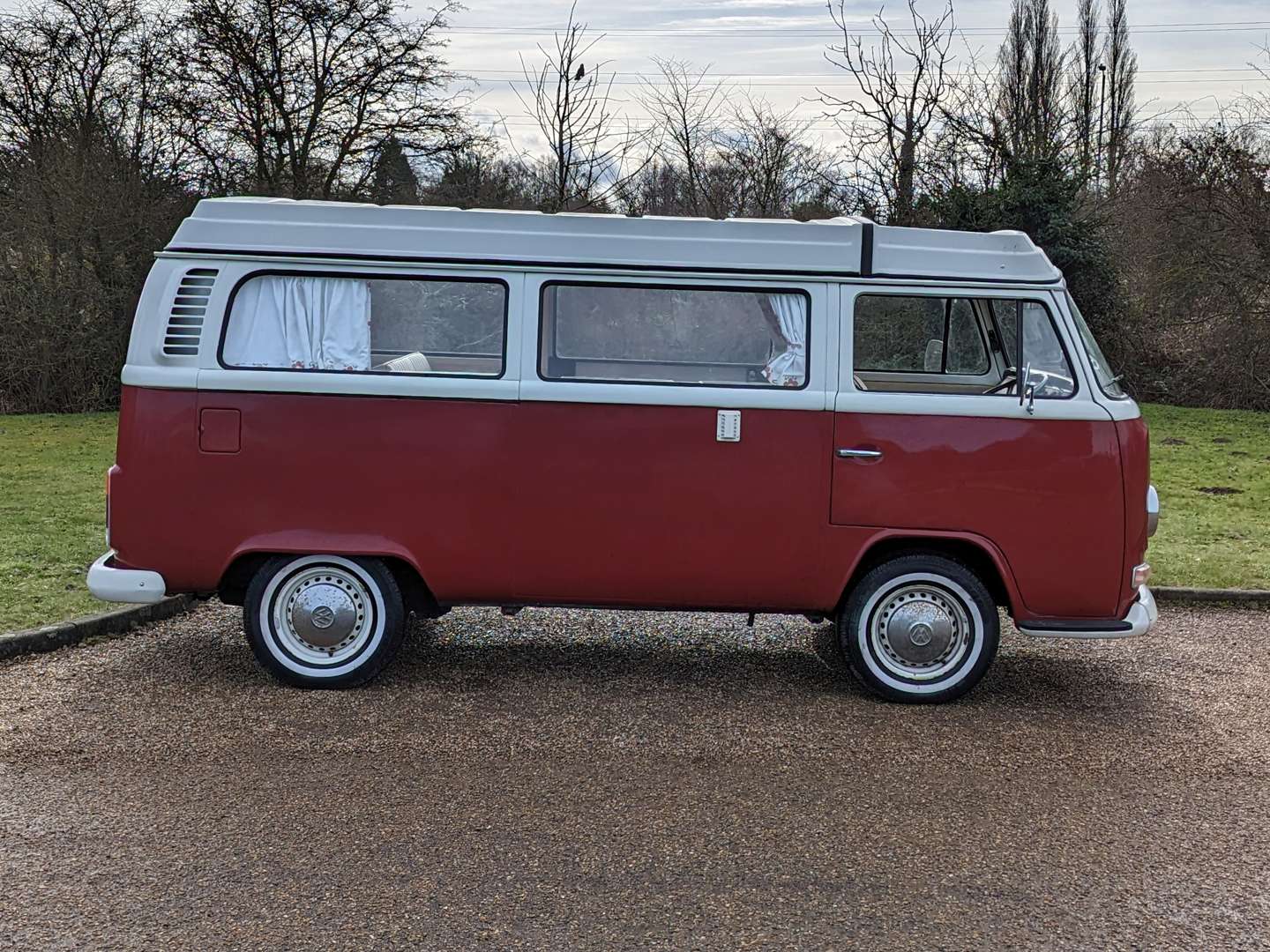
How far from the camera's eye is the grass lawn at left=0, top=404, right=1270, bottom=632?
812cm

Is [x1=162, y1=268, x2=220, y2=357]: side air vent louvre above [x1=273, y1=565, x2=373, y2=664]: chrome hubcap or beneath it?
above

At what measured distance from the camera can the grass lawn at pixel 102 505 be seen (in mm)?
8117

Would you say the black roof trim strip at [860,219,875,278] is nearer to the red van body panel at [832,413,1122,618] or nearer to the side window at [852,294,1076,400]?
the side window at [852,294,1076,400]

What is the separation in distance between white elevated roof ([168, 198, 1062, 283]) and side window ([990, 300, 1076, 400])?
151mm

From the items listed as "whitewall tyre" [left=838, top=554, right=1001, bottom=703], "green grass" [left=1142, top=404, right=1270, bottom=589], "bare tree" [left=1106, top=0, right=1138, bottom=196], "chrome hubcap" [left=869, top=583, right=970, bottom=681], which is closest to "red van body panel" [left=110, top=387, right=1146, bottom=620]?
"whitewall tyre" [left=838, top=554, right=1001, bottom=703]

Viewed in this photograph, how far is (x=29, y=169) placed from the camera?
64.3 ft

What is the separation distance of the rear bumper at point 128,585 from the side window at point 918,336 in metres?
3.48

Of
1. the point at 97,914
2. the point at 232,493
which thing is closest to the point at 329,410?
the point at 232,493

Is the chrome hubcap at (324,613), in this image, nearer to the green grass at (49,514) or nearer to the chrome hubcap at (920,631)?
the green grass at (49,514)

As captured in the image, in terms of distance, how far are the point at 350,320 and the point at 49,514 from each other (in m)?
5.95

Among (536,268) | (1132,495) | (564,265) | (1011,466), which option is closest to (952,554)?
(1011,466)

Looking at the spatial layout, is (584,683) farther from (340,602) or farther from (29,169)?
(29,169)

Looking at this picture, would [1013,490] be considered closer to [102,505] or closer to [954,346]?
[954,346]

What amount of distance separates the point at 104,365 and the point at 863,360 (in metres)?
16.5
